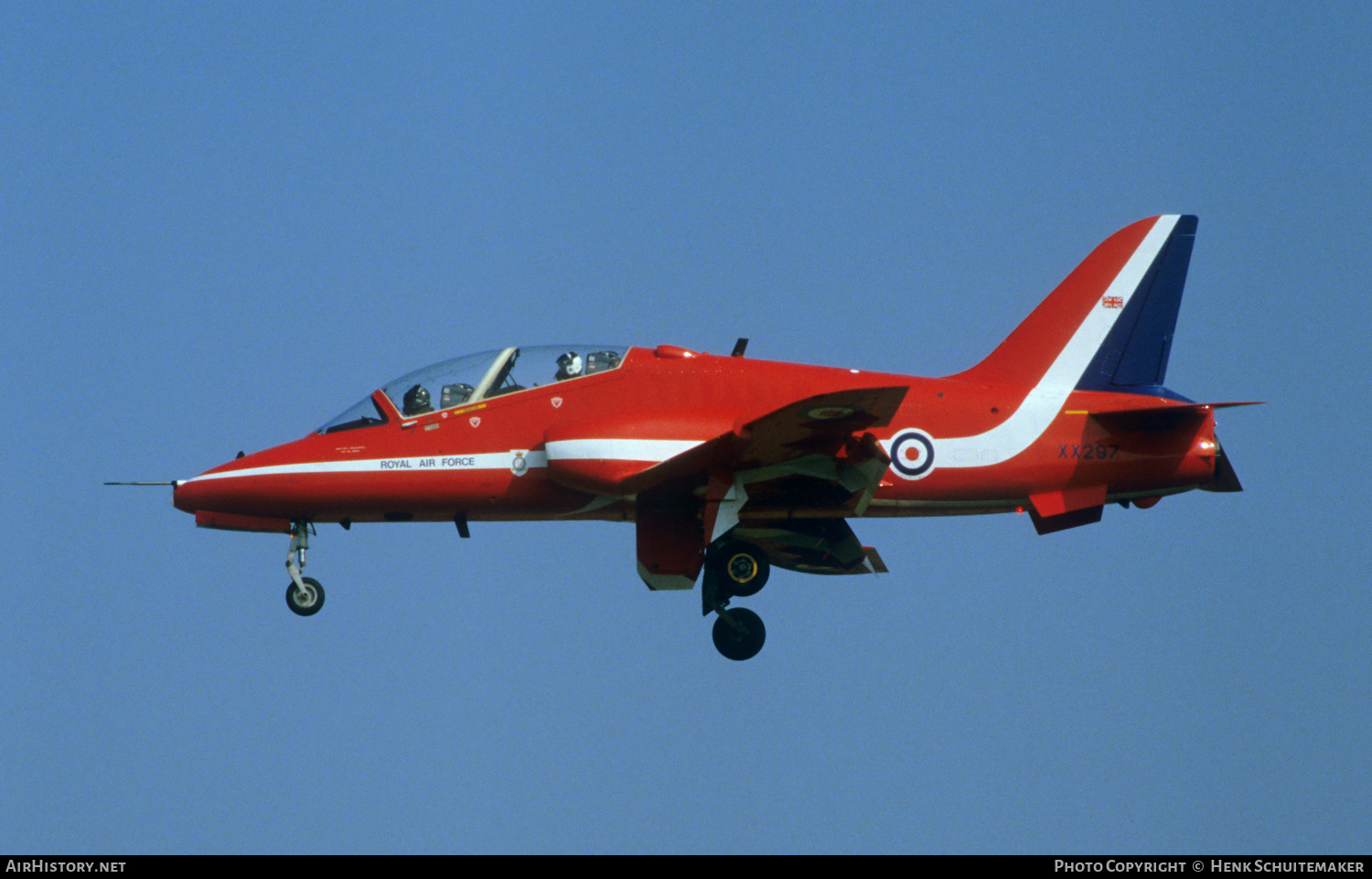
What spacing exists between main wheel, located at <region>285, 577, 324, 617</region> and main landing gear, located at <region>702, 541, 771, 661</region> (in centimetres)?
564

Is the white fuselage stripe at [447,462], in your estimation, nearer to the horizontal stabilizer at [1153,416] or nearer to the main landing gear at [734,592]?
the main landing gear at [734,592]

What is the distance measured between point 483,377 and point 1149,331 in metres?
9.98

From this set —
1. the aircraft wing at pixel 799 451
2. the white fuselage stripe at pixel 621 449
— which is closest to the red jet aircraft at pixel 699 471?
the aircraft wing at pixel 799 451

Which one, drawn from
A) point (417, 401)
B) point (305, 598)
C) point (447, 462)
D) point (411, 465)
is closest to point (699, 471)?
point (447, 462)

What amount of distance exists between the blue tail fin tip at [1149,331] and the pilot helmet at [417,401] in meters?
9.55

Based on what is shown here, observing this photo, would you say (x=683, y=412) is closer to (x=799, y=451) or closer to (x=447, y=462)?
(x=799, y=451)

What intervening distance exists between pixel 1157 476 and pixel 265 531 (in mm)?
12966

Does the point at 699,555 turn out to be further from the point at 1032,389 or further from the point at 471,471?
the point at 1032,389

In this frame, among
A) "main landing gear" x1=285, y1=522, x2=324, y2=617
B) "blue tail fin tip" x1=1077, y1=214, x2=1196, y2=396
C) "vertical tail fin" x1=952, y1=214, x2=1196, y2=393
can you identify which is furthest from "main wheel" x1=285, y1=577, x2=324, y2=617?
"blue tail fin tip" x1=1077, y1=214, x2=1196, y2=396

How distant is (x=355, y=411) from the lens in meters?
22.5

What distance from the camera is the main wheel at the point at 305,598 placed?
22406 mm

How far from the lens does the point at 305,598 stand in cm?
2244

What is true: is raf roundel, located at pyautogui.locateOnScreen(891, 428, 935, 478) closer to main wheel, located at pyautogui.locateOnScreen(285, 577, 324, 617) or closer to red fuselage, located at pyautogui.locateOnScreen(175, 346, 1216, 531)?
red fuselage, located at pyautogui.locateOnScreen(175, 346, 1216, 531)
